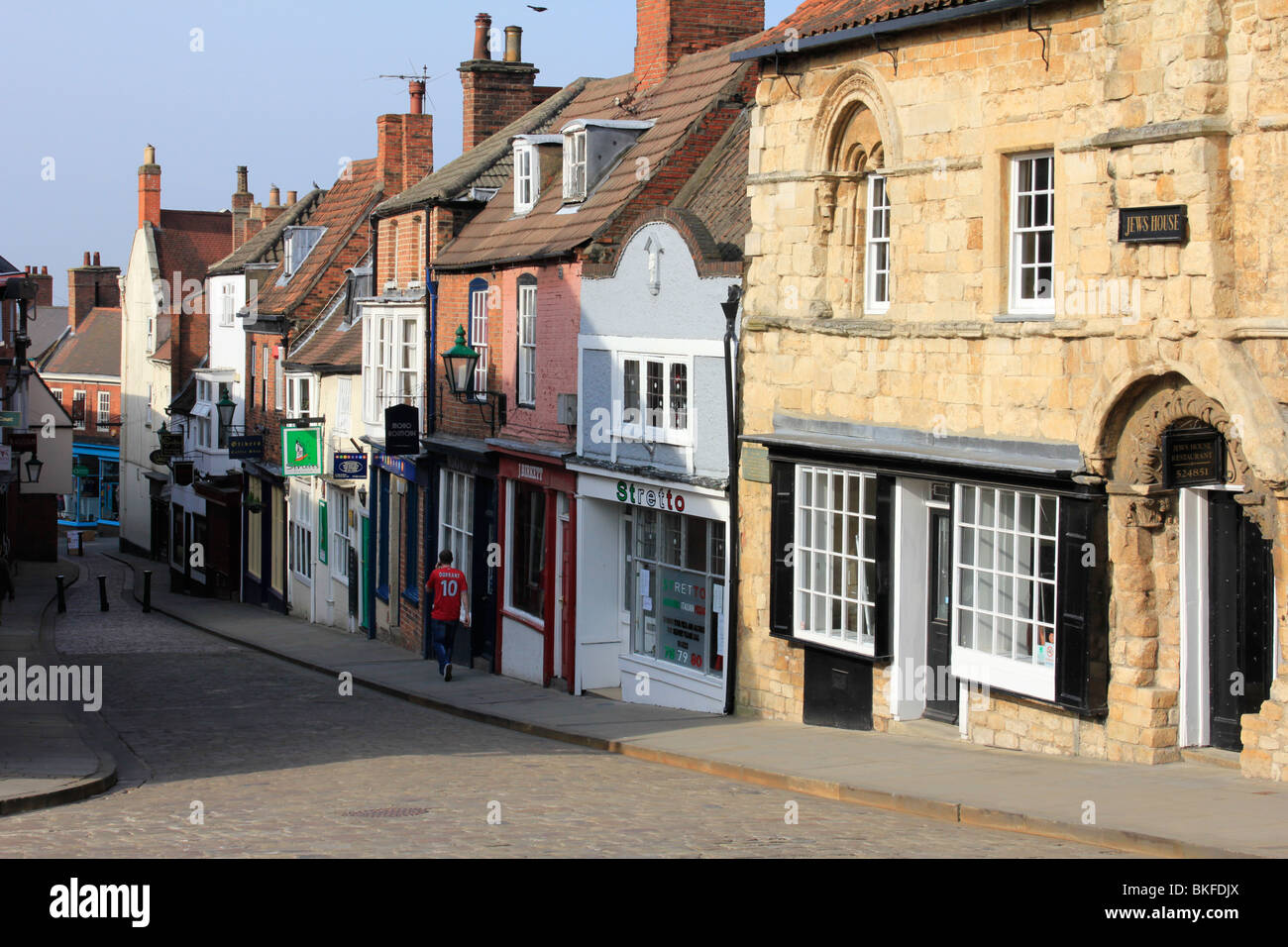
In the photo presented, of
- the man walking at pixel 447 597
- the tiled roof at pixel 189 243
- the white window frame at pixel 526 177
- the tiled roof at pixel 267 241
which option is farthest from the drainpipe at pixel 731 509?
the tiled roof at pixel 189 243

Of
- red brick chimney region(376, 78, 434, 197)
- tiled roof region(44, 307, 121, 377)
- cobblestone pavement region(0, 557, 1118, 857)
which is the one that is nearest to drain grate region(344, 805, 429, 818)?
cobblestone pavement region(0, 557, 1118, 857)

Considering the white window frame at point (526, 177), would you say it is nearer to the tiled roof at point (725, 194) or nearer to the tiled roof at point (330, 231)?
the tiled roof at point (725, 194)

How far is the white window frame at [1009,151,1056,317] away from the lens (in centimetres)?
1398

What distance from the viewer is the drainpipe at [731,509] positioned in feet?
59.5

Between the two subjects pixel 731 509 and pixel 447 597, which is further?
pixel 447 597

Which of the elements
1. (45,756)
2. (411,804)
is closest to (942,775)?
(411,804)

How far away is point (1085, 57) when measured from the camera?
13344 mm

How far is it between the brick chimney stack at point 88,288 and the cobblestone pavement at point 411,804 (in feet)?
220

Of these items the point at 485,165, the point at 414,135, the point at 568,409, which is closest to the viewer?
the point at 568,409

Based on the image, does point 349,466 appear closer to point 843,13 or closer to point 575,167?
point 575,167

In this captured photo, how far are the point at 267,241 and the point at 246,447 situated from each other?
8326mm

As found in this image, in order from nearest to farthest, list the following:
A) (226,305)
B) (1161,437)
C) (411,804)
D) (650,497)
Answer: (411,804), (1161,437), (650,497), (226,305)

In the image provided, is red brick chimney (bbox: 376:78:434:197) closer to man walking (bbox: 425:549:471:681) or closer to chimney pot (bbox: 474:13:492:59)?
chimney pot (bbox: 474:13:492:59)

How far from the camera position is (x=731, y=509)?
18203 mm
